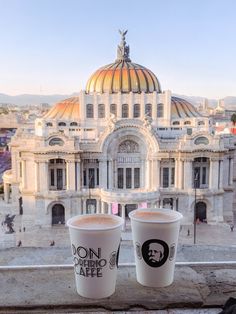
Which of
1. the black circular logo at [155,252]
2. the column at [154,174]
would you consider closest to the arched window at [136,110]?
the column at [154,174]

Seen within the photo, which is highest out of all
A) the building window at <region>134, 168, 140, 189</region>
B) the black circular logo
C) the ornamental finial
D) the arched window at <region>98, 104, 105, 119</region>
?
the ornamental finial

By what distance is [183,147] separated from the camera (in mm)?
21609

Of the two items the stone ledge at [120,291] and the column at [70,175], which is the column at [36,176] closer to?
the column at [70,175]

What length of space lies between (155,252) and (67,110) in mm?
24237

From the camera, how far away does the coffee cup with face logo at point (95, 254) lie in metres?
2.13

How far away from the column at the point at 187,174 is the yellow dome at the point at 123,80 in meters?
6.31

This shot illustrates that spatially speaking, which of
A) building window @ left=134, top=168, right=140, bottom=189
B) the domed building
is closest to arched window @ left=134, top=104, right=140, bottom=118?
the domed building

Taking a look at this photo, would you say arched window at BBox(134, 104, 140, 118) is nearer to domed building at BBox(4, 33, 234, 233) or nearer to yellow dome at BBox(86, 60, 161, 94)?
yellow dome at BBox(86, 60, 161, 94)

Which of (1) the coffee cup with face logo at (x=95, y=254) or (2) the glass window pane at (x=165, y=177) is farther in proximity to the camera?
(2) the glass window pane at (x=165, y=177)

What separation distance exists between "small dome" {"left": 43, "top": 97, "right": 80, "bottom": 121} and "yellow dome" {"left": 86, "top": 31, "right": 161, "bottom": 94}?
4.63 ft

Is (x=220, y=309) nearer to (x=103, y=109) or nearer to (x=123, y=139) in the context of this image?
(x=123, y=139)

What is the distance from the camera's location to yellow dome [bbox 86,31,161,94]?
25.4 meters

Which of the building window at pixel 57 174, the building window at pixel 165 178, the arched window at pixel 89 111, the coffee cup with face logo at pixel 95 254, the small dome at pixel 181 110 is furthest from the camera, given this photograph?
the small dome at pixel 181 110

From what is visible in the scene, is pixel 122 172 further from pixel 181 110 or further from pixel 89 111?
pixel 181 110
